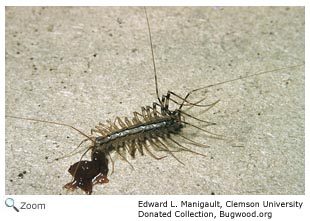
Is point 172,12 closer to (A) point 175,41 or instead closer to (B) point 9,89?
(A) point 175,41
